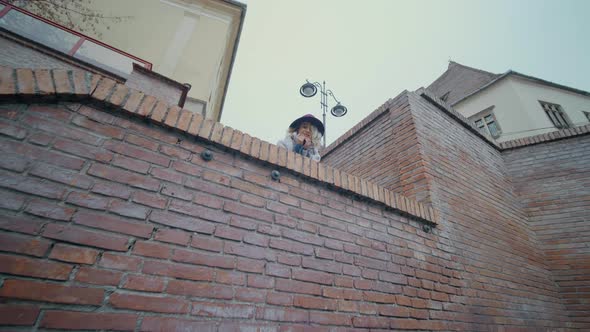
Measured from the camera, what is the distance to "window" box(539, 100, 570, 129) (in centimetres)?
1280

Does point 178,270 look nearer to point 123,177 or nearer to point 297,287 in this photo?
point 123,177

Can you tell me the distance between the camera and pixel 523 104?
12.9m

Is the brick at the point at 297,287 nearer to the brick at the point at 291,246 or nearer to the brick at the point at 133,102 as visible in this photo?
the brick at the point at 291,246

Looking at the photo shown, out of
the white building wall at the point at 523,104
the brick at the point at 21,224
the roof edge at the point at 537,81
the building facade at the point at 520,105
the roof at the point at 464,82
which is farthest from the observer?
the roof at the point at 464,82

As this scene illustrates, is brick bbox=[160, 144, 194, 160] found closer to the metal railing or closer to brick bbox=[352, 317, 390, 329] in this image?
brick bbox=[352, 317, 390, 329]

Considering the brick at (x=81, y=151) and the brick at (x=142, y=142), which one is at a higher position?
the brick at (x=142, y=142)

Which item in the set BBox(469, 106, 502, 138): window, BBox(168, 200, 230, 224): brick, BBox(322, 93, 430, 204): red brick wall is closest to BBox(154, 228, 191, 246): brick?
BBox(168, 200, 230, 224): brick

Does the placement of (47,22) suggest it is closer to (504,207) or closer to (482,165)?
(482,165)

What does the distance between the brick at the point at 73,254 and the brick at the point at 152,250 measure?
0.56ft

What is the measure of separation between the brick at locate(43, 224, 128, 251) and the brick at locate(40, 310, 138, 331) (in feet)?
0.92

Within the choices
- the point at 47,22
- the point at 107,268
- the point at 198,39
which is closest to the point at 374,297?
the point at 107,268

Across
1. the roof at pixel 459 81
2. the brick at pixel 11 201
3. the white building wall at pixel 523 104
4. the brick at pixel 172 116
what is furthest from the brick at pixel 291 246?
the roof at pixel 459 81

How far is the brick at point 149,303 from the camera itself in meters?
1.14

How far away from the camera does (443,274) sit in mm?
2500
